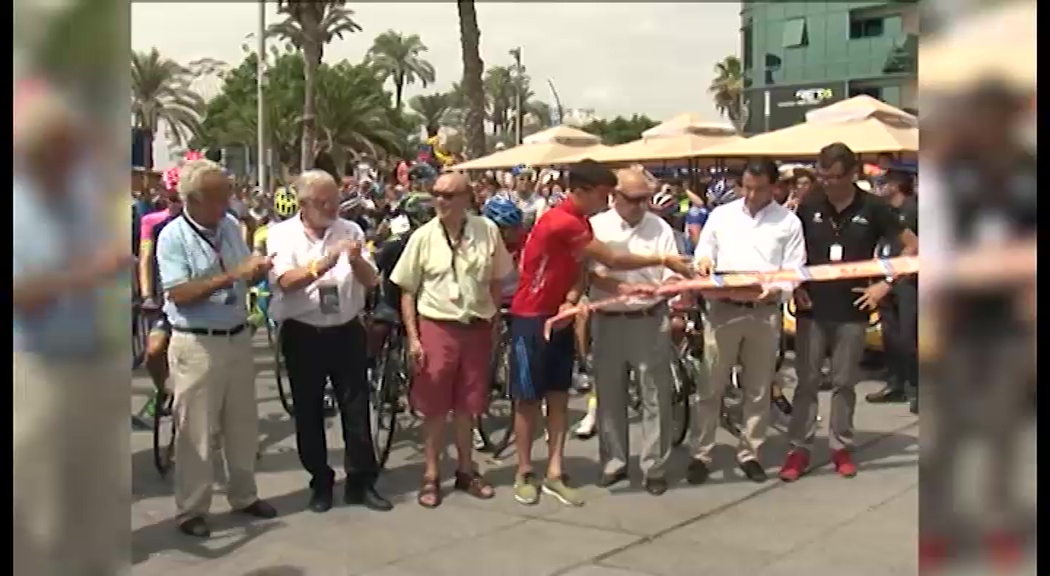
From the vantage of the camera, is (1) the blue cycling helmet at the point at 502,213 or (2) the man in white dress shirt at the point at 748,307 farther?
(1) the blue cycling helmet at the point at 502,213

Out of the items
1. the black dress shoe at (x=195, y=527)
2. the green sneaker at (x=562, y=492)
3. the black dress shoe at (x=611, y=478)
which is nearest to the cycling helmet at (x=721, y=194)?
the black dress shoe at (x=611, y=478)

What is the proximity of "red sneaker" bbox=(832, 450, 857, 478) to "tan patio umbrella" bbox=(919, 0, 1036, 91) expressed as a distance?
5495mm

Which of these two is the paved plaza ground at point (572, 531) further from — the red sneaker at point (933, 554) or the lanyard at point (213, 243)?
the red sneaker at point (933, 554)

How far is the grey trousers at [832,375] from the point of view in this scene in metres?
6.34

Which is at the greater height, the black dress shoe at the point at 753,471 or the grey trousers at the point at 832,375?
the grey trousers at the point at 832,375

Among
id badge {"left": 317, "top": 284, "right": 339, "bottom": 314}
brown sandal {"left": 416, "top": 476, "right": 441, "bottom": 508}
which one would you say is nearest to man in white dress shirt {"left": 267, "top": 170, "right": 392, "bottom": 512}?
id badge {"left": 317, "top": 284, "right": 339, "bottom": 314}

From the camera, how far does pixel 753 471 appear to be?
21.2 ft

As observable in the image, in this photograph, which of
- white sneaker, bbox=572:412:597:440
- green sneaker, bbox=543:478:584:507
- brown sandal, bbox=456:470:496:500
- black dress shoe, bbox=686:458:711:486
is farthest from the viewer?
white sneaker, bbox=572:412:597:440

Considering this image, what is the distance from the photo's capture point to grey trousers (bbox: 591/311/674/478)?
6082 millimetres

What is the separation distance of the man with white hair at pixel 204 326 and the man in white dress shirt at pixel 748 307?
2320mm

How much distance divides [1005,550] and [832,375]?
17.2 feet

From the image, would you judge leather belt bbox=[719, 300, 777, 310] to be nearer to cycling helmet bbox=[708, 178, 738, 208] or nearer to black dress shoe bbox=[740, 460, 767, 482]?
black dress shoe bbox=[740, 460, 767, 482]

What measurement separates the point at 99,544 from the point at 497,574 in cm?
321

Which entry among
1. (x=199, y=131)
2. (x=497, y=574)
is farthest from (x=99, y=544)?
(x=199, y=131)
